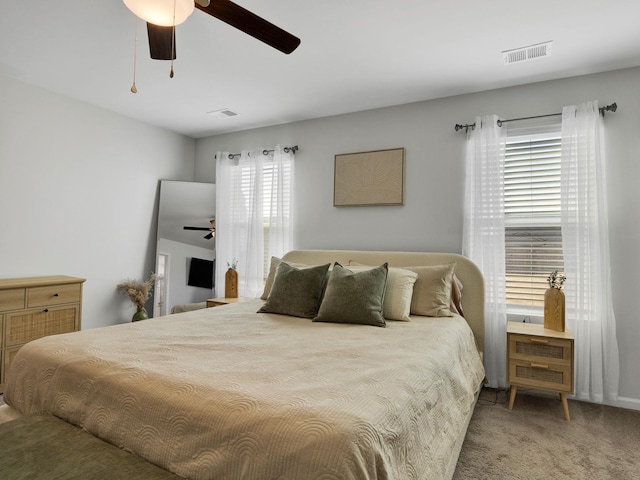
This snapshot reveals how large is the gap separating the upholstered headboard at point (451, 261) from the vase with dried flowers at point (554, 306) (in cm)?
45

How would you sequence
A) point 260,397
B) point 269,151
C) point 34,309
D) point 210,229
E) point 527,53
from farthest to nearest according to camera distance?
point 210,229
point 269,151
point 34,309
point 527,53
point 260,397

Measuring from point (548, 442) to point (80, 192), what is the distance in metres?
4.44

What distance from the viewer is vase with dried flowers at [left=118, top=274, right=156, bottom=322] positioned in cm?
418

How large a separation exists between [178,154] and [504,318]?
4.19 m

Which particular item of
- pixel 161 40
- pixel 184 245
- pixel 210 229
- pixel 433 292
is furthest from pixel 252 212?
pixel 161 40

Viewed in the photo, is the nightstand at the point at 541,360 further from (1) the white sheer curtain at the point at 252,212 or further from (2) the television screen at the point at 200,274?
(2) the television screen at the point at 200,274

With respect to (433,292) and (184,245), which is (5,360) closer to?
(184,245)

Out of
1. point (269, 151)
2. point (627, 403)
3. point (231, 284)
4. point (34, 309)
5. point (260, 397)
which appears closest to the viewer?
point (260, 397)

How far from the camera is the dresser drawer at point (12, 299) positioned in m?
2.96

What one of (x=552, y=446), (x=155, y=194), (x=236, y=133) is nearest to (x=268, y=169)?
(x=236, y=133)

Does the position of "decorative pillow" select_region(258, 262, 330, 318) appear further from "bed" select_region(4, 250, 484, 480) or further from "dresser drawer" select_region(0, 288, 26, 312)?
"dresser drawer" select_region(0, 288, 26, 312)

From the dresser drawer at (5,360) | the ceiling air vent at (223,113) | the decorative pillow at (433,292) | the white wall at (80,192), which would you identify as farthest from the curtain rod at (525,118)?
the dresser drawer at (5,360)

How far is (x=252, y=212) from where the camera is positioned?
14.6 feet

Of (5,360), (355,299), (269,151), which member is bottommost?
(5,360)
